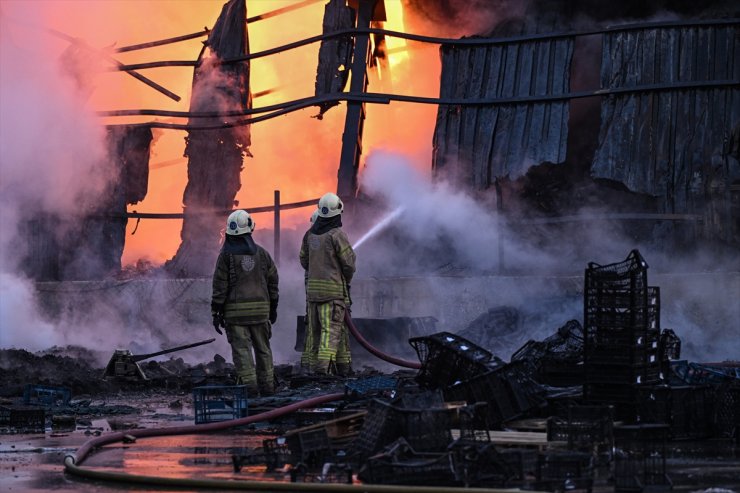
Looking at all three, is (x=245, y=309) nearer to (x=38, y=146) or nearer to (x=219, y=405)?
(x=219, y=405)

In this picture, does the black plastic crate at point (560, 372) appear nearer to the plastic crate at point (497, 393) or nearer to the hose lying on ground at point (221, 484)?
the plastic crate at point (497, 393)

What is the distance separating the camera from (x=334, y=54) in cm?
2372

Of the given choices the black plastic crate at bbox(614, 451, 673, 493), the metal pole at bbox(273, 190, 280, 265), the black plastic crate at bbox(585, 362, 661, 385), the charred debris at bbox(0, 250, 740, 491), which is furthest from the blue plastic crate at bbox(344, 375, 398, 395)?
the metal pole at bbox(273, 190, 280, 265)

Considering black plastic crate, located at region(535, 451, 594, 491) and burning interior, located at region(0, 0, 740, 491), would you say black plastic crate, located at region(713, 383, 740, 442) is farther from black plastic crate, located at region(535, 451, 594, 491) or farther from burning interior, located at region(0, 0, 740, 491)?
burning interior, located at region(0, 0, 740, 491)

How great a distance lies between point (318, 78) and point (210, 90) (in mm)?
2243

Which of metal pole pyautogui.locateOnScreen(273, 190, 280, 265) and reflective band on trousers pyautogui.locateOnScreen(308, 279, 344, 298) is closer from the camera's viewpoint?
reflective band on trousers pyautogui.locateOnScreen(308, 279, 344, 298)

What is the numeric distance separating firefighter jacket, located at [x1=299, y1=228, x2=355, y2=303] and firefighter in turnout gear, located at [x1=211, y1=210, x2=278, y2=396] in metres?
1.51

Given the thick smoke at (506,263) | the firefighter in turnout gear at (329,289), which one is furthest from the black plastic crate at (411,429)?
the thick smoke at (506,263)

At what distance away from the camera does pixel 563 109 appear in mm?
22281

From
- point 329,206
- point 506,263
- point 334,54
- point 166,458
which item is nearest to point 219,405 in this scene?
point 166,458

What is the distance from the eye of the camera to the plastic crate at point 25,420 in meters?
11.0

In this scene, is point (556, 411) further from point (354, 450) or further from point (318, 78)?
point (318, 78)

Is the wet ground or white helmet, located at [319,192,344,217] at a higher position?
white helmet, located at [319,192,344,217]

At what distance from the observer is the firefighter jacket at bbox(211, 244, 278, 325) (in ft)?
44.7
